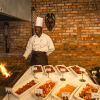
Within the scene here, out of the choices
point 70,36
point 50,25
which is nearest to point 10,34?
point 50,25

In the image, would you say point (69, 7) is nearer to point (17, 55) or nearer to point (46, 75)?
point (17, 55)

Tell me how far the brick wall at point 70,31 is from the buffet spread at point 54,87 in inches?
72.3

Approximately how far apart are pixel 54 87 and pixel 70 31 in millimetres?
2696

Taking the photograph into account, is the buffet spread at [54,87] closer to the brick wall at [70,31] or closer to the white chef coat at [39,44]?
the white chef coat at [39,44]

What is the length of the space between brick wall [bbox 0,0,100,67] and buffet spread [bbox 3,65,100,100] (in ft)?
6.02

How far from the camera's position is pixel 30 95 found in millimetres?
1705

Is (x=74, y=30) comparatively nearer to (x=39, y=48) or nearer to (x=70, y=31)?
(x=70, y=31)

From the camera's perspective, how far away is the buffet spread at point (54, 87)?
62.6 inches

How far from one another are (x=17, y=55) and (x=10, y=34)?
0.81 meters

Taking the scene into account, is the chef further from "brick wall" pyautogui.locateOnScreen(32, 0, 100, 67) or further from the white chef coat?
"brick wall" pyautogui.locateOnScreen(32, 0, 100, 67)

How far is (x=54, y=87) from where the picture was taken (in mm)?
1830

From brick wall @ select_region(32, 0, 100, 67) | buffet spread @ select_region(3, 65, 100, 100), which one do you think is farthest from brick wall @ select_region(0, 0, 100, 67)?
buffet spread @ select_region(3, 65, 100, 100)

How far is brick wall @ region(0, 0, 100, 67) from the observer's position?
4051mm

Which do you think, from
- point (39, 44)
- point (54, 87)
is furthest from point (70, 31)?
point (54, 87)
